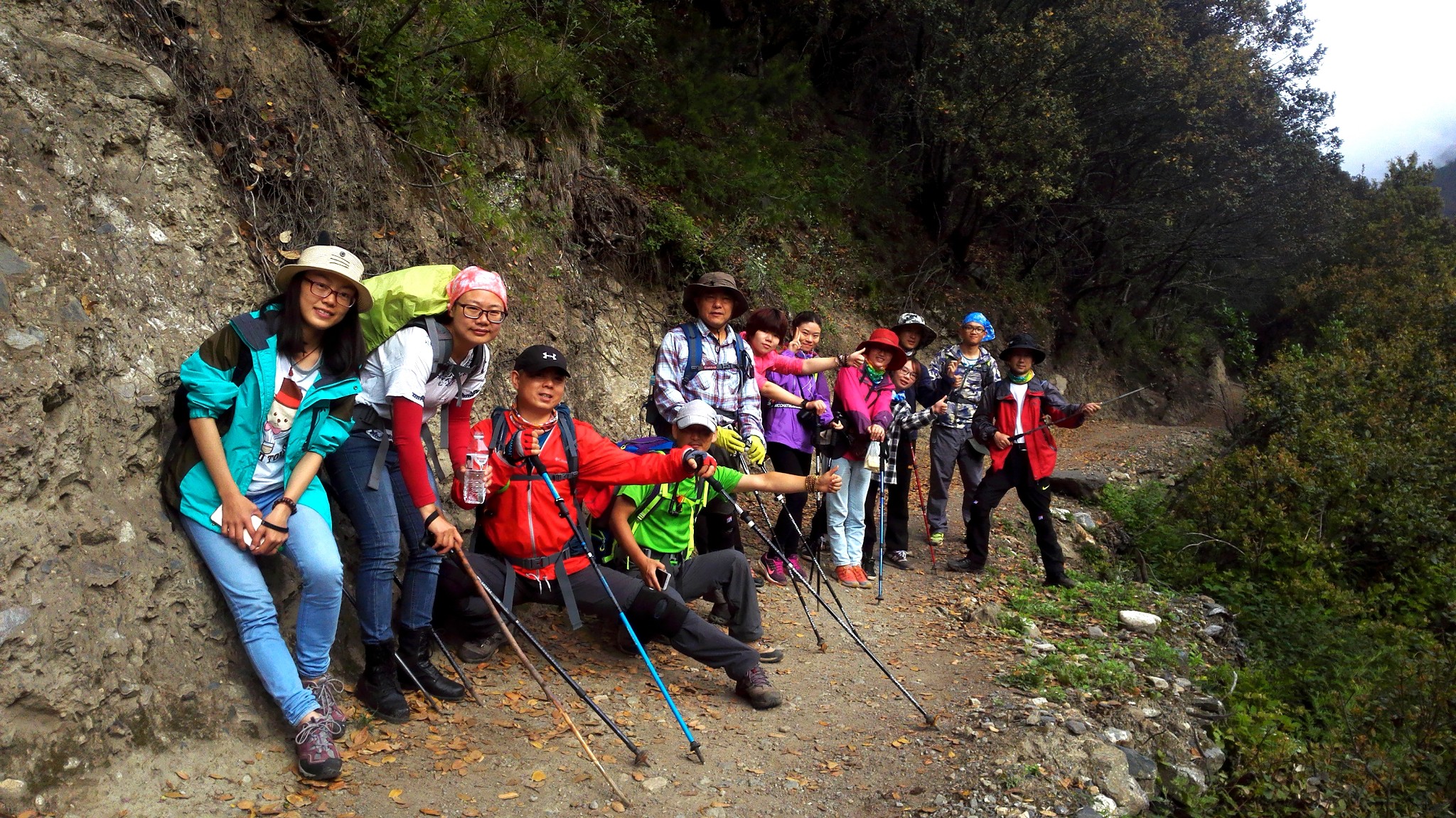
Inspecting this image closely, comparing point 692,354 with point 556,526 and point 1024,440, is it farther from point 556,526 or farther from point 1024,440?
point 1024,440

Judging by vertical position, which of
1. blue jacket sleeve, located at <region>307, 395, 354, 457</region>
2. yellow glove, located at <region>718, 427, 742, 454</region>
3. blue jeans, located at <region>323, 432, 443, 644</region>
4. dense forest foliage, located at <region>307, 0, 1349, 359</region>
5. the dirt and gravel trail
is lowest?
the dirt and gravel trail

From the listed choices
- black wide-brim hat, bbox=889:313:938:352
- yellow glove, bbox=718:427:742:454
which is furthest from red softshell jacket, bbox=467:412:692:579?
black wide-brim hat, bbox=889:313:938:352

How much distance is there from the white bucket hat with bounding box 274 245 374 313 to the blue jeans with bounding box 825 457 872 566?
15.3ft

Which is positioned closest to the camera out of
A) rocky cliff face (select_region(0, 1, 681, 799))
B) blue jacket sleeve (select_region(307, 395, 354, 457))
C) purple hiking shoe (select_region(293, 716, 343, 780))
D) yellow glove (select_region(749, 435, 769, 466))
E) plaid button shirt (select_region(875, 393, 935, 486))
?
rocky cliff face (select_region(0, 1, 681, 799))

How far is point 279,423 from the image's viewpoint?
3963 millimetres

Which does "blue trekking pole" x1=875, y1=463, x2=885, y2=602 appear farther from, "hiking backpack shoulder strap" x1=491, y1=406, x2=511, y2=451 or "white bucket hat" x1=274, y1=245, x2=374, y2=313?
"white bucket hat" x1=274, y1=245, x2=374, y2=313

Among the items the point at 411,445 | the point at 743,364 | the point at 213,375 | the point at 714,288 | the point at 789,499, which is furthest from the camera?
the point at 789,499

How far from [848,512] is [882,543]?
0.39m

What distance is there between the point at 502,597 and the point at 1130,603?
583 cm

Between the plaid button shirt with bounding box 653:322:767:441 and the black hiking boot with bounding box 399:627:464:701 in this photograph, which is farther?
the plaid button shirt with bounding box 653:322:767:441

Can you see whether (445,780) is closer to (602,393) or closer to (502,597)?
(502,597)

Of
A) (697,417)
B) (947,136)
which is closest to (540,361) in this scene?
(697,417)

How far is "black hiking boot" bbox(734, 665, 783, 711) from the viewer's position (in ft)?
16.9

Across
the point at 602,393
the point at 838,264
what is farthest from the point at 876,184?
the point at 602,393
